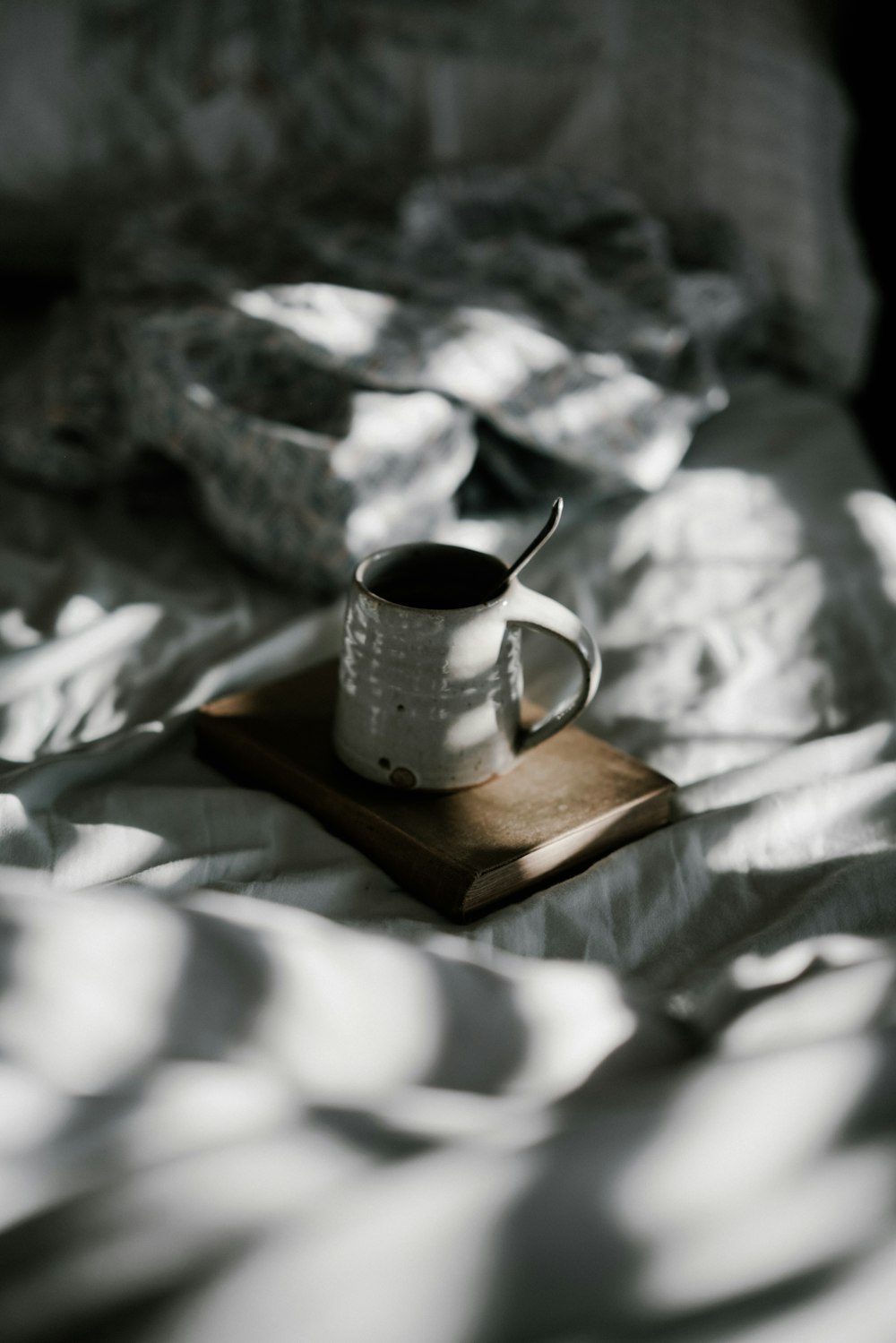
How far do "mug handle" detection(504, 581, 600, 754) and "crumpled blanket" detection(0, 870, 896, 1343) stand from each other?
0.43 feet

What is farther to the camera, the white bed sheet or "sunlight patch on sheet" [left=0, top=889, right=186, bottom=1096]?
the white bed sheet

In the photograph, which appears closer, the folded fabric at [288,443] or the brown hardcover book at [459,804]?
the brown hardcover book at [459,804]

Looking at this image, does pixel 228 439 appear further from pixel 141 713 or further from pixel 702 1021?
pixel 702 1021

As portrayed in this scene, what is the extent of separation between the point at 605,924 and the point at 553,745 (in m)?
0.10

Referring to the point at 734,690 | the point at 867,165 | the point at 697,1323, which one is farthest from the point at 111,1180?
the point at 867,165

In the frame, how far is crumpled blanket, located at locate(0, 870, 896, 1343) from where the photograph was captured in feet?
0.80

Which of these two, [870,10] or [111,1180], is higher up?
[870,10]

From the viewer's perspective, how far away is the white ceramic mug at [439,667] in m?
0.45

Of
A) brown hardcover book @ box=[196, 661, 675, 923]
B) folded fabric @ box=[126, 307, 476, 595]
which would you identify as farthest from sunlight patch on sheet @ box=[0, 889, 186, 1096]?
folded fabric @ box=[126, 307, 476, 595]

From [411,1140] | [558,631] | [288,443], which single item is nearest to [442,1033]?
[411,1140]

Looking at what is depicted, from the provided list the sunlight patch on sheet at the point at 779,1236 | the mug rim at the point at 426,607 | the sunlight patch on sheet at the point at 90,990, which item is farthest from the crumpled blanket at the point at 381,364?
the sunlight patch on sheet at the point at 779,1236

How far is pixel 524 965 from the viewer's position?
383 mm

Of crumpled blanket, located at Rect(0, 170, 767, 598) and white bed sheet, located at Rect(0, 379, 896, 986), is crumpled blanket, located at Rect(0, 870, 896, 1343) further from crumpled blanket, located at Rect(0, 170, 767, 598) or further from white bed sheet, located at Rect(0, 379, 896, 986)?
crumpled blanket, located at Rect(0, 170, 767, 598)

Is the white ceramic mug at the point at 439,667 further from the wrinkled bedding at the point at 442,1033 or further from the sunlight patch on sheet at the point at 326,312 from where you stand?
the sunlight patch on sheet at the point at 326,312
